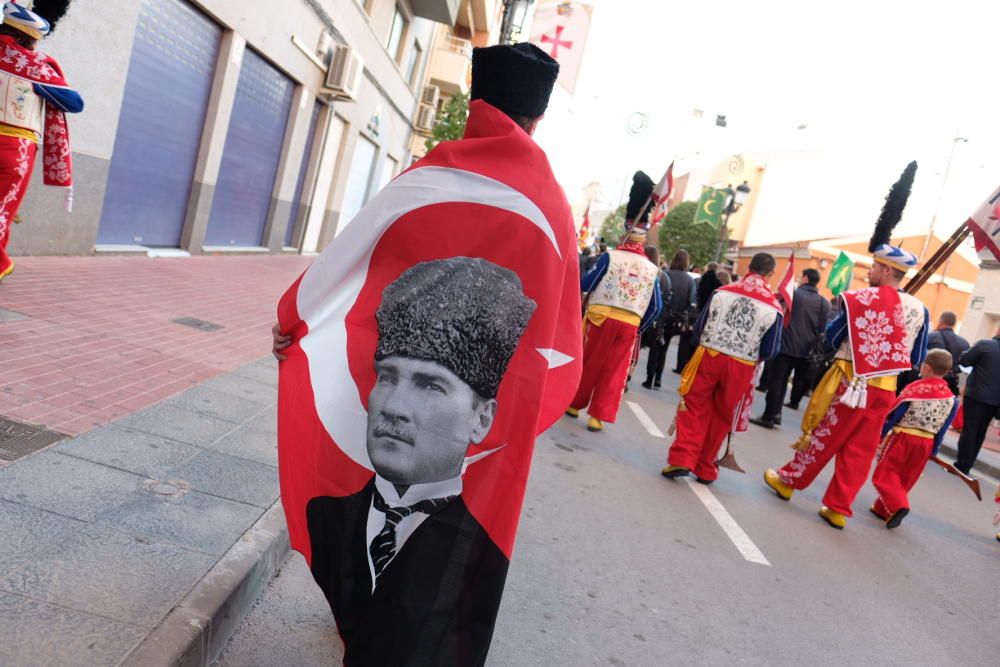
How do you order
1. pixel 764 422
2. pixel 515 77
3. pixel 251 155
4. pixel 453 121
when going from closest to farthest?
pixel 515 77, pixel 764 422, pixel 251 155, pixel 453 121

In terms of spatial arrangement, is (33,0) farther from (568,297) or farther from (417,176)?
(568,297)

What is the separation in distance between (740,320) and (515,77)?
14.8 ft

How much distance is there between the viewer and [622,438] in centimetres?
789

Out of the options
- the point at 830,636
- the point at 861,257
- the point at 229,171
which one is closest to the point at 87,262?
the point at 229,171

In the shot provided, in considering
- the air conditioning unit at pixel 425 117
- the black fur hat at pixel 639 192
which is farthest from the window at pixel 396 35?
the black fur hat at pixel 639 192

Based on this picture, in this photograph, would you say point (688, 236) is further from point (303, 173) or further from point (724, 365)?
point (724, 365)

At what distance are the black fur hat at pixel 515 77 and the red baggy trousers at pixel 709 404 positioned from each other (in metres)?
4.36

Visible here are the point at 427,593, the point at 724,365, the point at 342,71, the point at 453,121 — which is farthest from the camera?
the point at 453,121

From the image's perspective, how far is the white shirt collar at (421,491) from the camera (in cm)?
234

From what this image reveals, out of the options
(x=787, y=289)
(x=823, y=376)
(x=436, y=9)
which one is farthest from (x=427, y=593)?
(x=436, y=9)

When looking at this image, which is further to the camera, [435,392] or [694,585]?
[694,585]

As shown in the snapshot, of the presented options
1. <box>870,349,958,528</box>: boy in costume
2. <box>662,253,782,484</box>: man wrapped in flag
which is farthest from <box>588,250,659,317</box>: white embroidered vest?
<box>870,349,958,528</box>: boy in costume

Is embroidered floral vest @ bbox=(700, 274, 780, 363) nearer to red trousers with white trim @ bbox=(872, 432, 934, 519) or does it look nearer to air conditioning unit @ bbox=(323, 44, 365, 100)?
red trousers with white trim @ bbox=(872, 432, 934, 519)

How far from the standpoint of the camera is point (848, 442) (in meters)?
6.33
